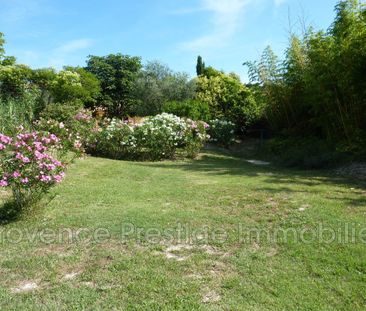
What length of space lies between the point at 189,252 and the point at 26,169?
204cm

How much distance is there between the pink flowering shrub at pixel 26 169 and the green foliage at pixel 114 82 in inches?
819

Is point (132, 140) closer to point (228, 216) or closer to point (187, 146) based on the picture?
point (187, 146)

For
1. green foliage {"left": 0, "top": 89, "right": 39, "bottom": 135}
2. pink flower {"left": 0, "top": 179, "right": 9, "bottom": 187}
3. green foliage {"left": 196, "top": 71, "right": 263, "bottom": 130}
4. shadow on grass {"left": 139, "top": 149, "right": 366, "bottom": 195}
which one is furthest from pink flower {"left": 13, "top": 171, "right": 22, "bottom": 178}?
green foliage {"left": 196, "top": 71, "right": 263, "bottom": 130}

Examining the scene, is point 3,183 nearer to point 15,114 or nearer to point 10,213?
point 10,213

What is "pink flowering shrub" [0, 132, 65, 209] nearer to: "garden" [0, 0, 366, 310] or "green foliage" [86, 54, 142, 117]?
"garden" [0, 0, 366, 310]

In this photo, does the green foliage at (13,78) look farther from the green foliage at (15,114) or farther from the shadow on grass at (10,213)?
the shadow on grass at (10,213)

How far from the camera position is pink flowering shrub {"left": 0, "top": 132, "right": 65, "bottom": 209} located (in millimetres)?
3910

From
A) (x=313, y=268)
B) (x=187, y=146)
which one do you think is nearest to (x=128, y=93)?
(x=187, y=146)

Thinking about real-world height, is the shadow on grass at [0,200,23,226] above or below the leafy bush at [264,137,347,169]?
below

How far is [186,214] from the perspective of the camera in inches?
163

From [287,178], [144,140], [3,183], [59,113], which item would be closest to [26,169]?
[3,183]

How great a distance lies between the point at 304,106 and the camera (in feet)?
34.7

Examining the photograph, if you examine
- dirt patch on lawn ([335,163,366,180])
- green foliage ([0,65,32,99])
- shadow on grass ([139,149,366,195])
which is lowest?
shadow on grass ([139,149,366,195])

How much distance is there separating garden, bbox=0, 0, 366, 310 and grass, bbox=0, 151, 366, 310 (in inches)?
0.5
